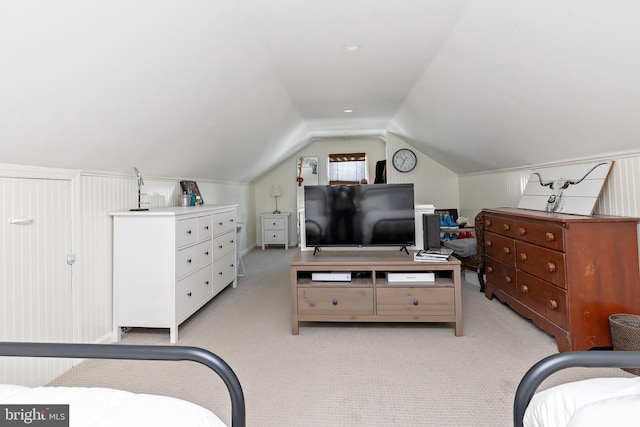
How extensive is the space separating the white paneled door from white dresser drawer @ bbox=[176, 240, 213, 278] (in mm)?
710

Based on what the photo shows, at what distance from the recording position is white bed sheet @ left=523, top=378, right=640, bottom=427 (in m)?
0.69

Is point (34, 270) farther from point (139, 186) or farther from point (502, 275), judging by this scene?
point (502, 275)

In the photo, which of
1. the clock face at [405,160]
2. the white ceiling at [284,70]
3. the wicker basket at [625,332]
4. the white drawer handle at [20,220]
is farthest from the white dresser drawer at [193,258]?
the clock face at [405,160]

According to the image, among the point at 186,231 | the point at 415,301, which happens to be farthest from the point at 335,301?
the point at 186,231

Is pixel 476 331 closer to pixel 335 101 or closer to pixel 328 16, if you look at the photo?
pixel 328 16

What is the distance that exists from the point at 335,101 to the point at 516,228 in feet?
7.86

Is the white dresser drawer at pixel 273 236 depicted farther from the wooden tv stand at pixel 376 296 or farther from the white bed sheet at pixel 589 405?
the white bed sheet at pixel 589 405

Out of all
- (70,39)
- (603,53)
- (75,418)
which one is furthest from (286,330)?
(603,53)

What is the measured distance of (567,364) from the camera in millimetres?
788

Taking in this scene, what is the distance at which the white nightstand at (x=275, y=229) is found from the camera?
6.81 metres

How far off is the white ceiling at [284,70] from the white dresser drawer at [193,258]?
2.69 ft

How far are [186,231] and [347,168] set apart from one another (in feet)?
15.8

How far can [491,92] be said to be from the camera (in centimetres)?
261

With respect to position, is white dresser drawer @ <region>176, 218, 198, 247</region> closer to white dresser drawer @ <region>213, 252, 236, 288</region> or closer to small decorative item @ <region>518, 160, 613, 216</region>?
white dresser drawer @ <region>213, 252, 236, 288</region>
